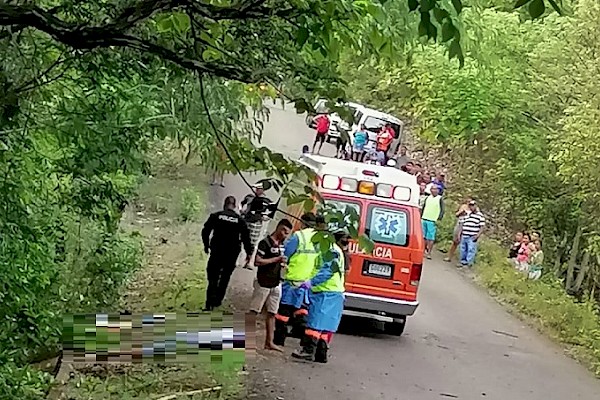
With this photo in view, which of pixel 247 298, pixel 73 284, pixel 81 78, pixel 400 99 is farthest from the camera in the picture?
pixel 400 99

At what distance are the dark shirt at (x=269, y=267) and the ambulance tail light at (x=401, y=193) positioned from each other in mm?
2819

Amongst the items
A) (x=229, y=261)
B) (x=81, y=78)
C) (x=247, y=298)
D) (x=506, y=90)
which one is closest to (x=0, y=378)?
(x=81, y=78)

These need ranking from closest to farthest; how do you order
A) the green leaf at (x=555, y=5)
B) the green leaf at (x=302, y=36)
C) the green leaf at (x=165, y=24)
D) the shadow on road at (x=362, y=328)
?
the green leaf at (x=555, y=5) → the green leaf at (x=302, y=36) → the green leaf at (x=165, y=24) → the shadow on road at (x=362, y=328)

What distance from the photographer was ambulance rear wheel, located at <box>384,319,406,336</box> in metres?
15.9

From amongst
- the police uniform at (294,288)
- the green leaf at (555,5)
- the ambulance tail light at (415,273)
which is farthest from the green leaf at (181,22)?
the ambulance tail light at (415,273)

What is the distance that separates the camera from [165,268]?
19.1 m

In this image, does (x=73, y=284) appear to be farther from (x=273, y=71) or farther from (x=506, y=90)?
(x=506, y=90)

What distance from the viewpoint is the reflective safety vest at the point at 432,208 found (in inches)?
904

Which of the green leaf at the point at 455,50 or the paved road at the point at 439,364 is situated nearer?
the green leaf at the point at 455,50

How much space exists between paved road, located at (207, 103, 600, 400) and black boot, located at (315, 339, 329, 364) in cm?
13

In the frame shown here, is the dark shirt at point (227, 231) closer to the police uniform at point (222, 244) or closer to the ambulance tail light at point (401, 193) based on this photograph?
the police uniform at point (222, 244)

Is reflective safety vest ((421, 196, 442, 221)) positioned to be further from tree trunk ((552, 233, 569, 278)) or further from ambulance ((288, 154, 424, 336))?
ambulance ((288, 154, 424, 336))

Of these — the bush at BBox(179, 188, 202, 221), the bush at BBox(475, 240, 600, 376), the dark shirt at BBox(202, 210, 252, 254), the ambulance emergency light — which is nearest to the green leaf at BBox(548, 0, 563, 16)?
the dark shirt at BBox(202, 210, 252, 254)

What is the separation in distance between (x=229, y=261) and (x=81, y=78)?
7.00 meters
